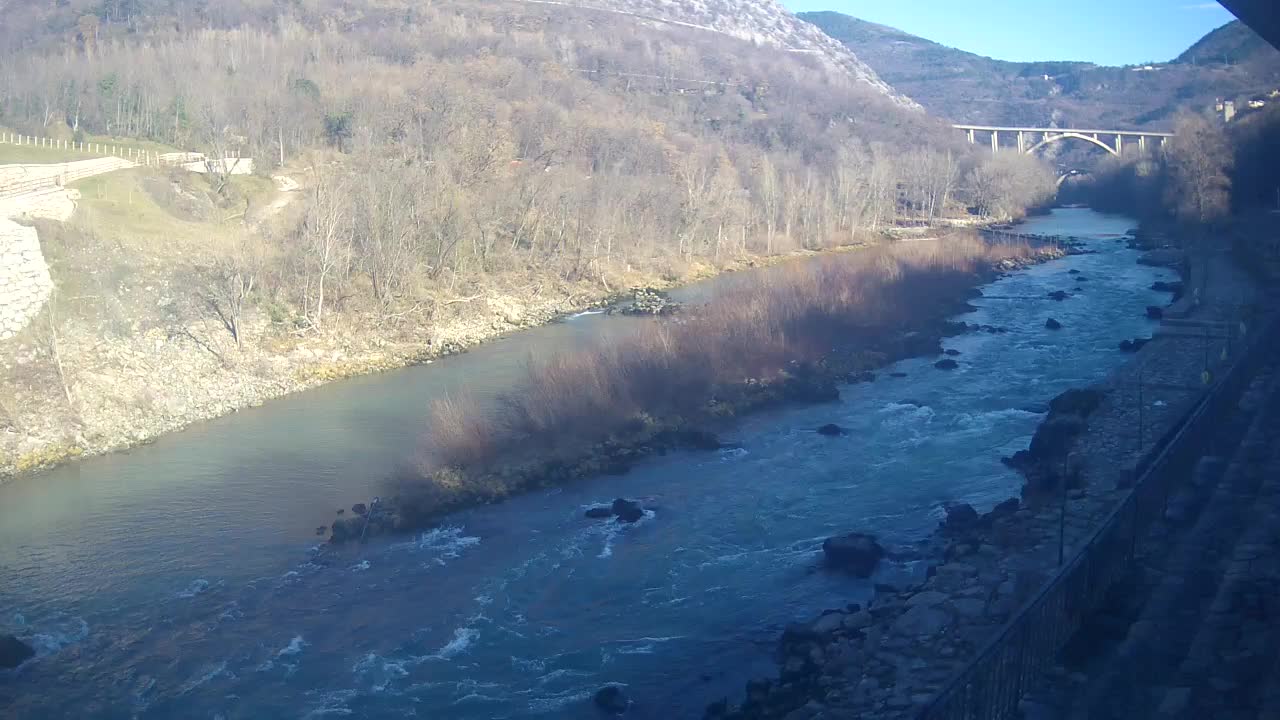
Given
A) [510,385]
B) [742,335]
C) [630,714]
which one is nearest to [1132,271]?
[742,335]

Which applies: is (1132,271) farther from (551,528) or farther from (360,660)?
(360,660)

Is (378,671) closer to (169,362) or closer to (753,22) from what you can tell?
(169,362)

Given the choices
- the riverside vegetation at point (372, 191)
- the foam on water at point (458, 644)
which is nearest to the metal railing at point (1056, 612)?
the foam on water at point (458, 644)

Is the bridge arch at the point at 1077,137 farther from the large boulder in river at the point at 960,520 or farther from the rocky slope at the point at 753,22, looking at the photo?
the large boulder in river at the point at 960,520

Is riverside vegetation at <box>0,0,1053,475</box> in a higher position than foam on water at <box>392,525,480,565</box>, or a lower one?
higher

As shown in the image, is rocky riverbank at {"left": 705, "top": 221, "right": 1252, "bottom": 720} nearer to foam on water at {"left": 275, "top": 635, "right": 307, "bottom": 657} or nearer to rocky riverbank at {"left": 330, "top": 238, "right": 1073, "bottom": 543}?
foam on water at {"left": 275, "top": 635, "right": 307, "bottom": 657}

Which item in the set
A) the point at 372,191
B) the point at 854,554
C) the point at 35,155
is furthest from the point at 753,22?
the point at 854,554

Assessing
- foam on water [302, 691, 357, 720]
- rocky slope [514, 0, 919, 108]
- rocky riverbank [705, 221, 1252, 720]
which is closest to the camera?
rocky riverbank [705, 221, 1252, 720]

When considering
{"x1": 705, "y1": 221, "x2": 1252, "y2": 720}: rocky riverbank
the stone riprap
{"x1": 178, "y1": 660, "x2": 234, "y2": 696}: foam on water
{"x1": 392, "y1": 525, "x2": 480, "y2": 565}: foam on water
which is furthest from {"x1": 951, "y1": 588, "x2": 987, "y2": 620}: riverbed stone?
the stone riprap
